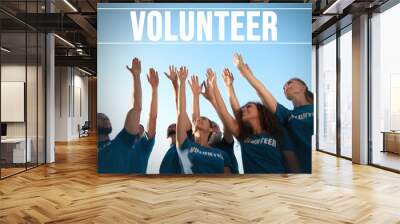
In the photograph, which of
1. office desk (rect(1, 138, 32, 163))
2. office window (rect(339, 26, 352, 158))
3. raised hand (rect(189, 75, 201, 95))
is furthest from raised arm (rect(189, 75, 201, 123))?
office window (rect(339, 26, 352, 158))

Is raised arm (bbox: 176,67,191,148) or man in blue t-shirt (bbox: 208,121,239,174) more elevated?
raised arm (bbox: 176,67,191,148)

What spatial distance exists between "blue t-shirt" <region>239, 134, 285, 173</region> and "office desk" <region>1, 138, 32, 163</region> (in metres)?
4.39

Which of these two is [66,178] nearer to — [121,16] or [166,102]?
[166,102]

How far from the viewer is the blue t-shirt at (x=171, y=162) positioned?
6598 millimetres

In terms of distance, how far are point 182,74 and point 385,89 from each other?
433 cm

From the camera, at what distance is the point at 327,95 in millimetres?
11094

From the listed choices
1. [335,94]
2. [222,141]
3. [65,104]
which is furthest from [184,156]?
[65,104]

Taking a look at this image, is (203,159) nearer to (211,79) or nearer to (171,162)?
(171,162)

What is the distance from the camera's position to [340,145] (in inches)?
389

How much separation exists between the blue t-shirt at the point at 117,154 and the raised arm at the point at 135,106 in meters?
0.11

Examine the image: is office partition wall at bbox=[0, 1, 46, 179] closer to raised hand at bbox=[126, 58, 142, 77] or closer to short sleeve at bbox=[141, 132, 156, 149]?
raised hand at bbox=[126, 58, 142, 77]

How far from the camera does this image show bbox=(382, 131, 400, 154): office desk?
7.75 meters

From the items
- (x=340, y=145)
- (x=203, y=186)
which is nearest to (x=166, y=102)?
(x=203, y=186)

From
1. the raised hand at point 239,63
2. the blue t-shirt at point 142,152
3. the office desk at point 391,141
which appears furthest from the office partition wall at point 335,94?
the blue t-shirt at point 142,152
